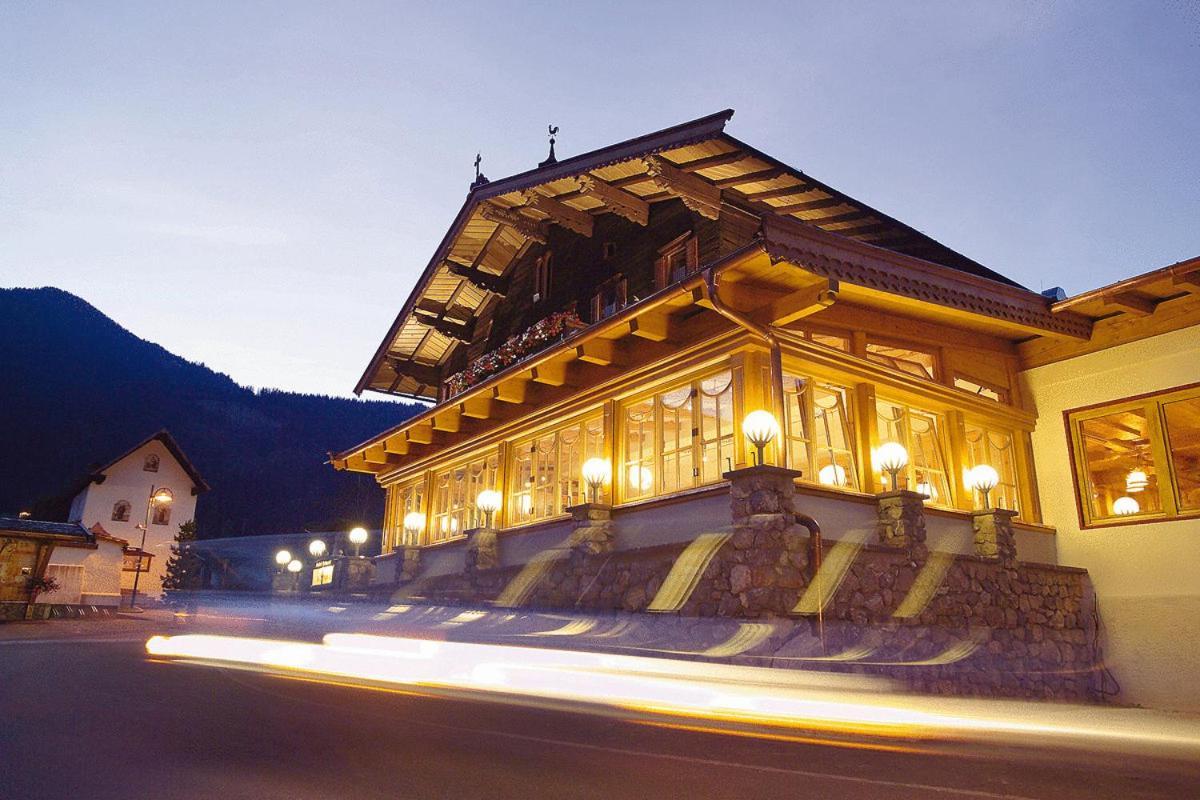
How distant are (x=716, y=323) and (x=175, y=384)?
10728cm

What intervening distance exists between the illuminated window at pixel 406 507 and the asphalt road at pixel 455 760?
11.7 m

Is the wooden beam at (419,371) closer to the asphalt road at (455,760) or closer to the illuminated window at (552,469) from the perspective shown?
the illuminated window at (552,469)

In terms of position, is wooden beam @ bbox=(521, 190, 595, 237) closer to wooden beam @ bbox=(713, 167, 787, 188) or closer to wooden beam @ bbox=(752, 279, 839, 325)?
wooden beam @ bbox=(713, 167, 787, 188)

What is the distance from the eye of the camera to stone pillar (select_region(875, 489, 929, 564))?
27.6ft

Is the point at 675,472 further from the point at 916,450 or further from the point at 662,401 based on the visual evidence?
the point at 916,450

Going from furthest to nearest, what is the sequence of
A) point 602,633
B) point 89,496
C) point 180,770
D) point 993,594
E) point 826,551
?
point 89,496 → point 993,594 → point 602,633 → point 826,551 → point 180,770

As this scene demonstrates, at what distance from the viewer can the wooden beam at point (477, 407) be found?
12.9 metres

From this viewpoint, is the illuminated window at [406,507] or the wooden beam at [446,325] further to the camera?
the wooden beam at [446,325]

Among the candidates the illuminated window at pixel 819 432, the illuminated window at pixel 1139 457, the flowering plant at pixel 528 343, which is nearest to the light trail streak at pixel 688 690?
the illuminated window at pixel 819 432

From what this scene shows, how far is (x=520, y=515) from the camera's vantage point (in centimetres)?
1271

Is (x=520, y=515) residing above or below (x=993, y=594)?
above

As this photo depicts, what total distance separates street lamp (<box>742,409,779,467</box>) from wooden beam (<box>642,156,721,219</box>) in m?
3.91

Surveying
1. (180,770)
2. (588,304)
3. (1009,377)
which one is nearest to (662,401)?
(588,304)

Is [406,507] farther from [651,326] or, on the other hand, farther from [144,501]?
[144,501]
